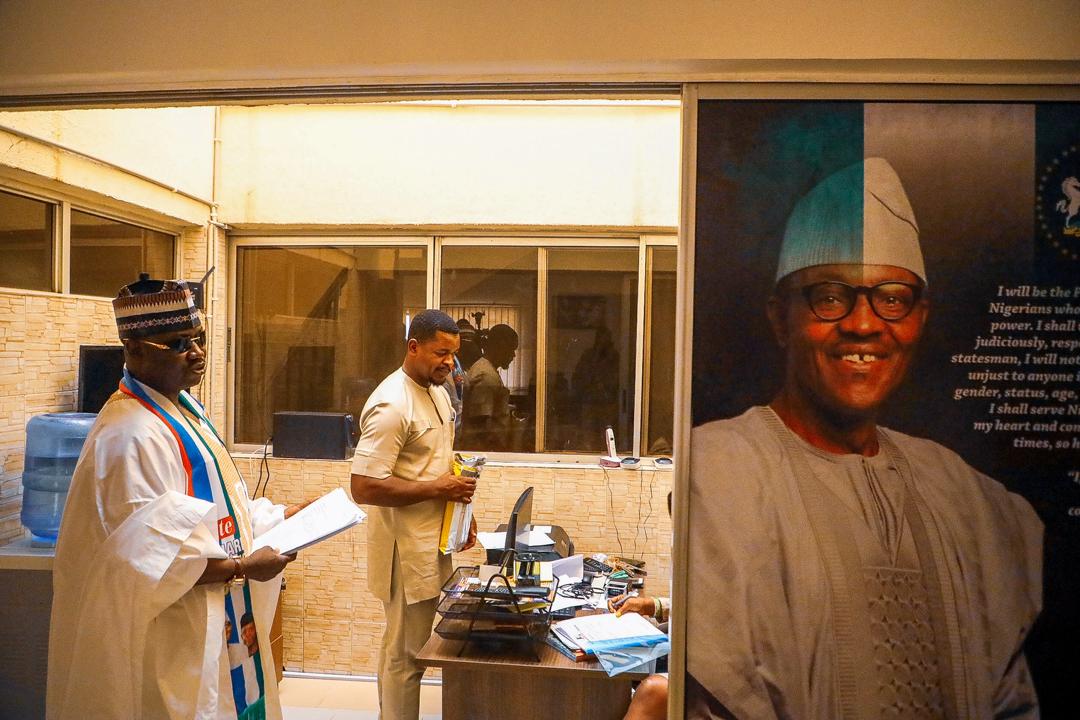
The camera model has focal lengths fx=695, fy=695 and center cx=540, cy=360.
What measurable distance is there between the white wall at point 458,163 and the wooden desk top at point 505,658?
2.29 meters

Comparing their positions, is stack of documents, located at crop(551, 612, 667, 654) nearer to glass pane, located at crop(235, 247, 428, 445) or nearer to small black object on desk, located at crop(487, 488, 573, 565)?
small black object on desk, located at crop(487, 488, 573, 565)

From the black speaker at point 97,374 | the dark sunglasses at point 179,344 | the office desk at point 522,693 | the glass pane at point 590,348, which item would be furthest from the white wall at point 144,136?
the office desk at point 522,693

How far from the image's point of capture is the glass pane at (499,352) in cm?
400

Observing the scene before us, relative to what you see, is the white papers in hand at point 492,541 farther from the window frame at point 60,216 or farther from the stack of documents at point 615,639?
the window frame at point 60,216

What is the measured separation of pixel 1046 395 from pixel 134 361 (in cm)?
206

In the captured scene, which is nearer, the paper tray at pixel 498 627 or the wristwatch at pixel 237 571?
the wristwatch at pixel 237 571

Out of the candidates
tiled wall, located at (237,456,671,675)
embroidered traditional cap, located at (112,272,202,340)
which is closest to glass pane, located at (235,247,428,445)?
tiled wall, located at (237,456,671,675)

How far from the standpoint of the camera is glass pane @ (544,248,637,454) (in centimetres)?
394

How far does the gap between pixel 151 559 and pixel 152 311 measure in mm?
623

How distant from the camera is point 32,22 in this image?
142 centimetres

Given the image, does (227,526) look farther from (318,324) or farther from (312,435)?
(318,324)

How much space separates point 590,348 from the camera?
3959 mm

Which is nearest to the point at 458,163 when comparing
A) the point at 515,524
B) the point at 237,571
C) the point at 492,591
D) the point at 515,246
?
the point at 515,246

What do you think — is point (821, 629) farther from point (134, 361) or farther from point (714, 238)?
point (134, 361)
